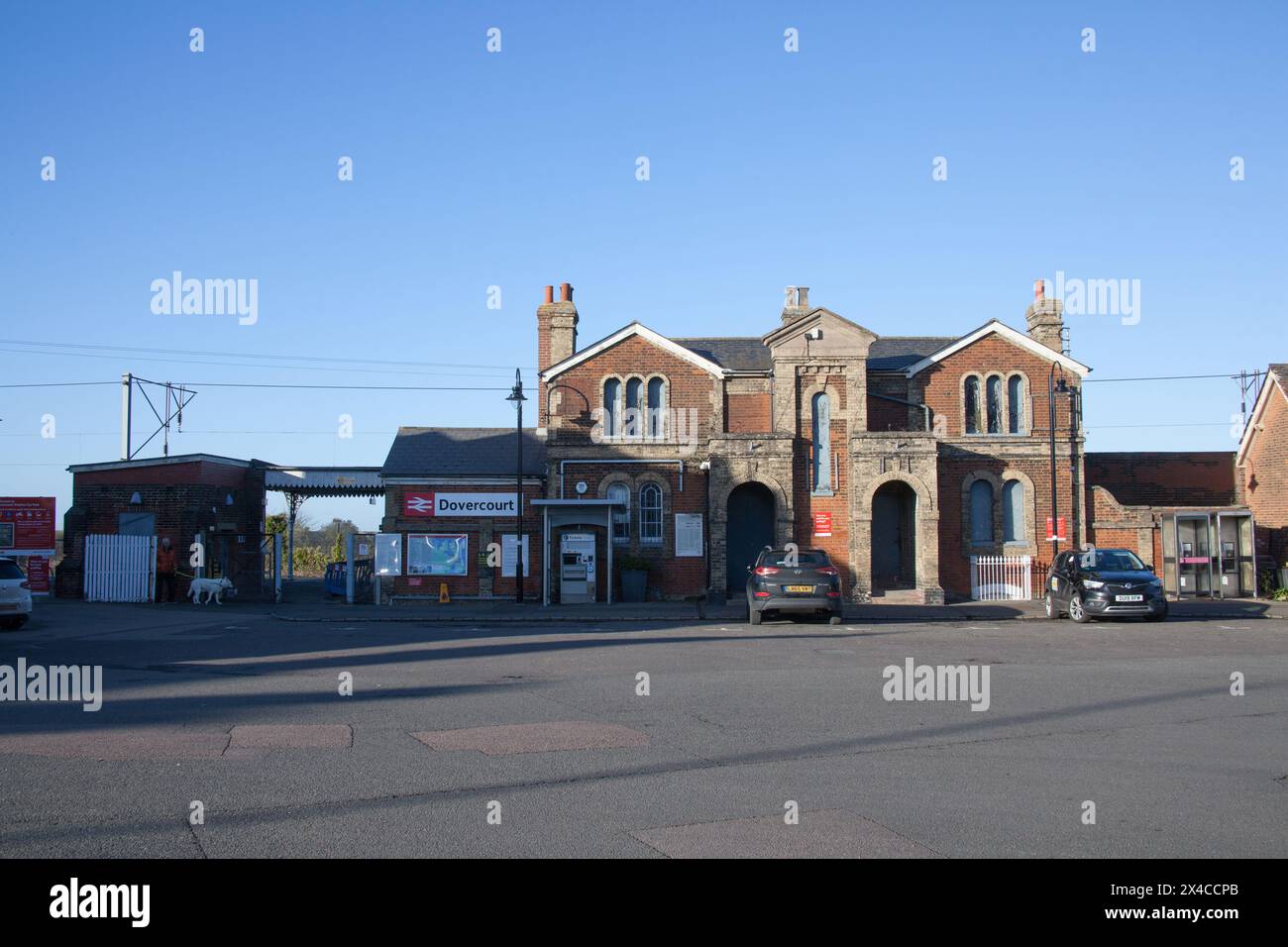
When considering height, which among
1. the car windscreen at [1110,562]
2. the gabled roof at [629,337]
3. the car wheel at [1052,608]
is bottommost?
the car wheel at [1052,608]

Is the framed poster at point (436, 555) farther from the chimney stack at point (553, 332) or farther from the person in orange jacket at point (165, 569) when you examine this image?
the person in orange jacket at point (165, 569)

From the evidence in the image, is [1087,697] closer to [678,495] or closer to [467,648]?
[467,648]

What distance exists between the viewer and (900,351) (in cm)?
3538

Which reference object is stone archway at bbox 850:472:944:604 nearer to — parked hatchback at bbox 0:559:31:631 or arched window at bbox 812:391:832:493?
arched window at bbox 812:391:832:493

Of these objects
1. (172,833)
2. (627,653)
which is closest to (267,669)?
(627,653)

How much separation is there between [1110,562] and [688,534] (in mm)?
11662

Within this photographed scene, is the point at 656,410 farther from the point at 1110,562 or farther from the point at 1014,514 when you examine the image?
the point at 1110,562

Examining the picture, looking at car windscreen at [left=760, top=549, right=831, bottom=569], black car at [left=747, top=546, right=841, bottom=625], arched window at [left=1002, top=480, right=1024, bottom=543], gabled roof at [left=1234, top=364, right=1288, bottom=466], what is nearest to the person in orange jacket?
black car at [left=747, top=546, right=841, bottom=625]

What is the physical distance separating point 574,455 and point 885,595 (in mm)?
9825

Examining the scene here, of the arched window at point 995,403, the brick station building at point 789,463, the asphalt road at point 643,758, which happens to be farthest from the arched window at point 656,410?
the asphalt road at point 643,758

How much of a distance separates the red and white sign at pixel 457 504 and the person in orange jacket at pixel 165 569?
702cm

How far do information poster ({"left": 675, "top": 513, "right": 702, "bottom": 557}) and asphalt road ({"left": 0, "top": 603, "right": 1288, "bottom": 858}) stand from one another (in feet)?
47.4

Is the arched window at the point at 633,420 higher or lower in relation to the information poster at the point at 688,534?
higher

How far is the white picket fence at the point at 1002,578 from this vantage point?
31.2 m
